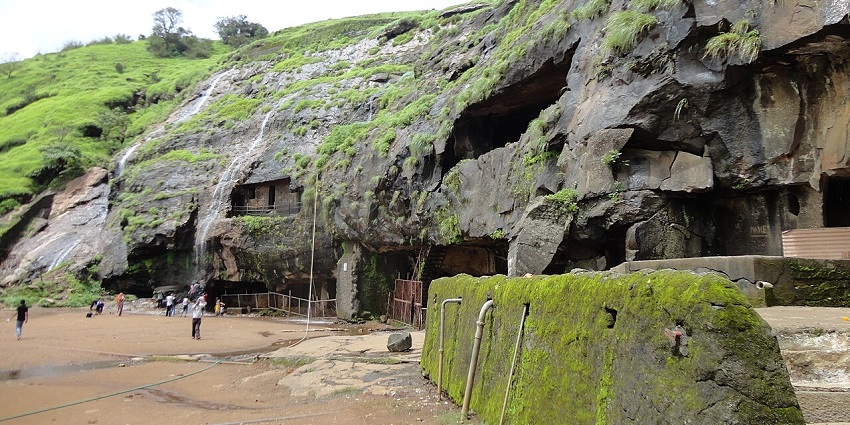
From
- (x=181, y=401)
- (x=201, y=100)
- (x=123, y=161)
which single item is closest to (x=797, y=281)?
(x=181, y=401)

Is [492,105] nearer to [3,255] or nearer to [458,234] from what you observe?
[458,234]

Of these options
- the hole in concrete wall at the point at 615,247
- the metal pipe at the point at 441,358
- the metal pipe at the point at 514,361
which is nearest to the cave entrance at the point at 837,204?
the hole in concrete wall at the point at 615,247

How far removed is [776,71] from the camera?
991 cm

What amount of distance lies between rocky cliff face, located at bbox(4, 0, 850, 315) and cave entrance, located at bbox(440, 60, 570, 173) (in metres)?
0.07

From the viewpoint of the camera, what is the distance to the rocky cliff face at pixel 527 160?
9.88 m

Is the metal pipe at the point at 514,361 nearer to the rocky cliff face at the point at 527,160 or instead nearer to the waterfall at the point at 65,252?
the rocky cliff face at the point at 527,160

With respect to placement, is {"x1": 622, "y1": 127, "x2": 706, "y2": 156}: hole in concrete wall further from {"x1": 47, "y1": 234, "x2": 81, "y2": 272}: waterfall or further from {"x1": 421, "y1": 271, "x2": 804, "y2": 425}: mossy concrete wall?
{"x1": 47, "y1": 234, "x2": 81, "y2": 272}: waterfall

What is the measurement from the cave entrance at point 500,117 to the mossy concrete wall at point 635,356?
10.8m

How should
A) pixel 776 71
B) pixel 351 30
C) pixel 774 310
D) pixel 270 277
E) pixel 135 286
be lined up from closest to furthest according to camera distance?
1. pixel 774 310
2. pixel 776 71
3. pixel 270 277
4. pixel 135 286
5. pixel 351 30

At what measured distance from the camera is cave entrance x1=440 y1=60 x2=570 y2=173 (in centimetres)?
1630

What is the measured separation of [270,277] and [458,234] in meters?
14.1

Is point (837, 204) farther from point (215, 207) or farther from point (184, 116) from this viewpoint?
point (184, 116)

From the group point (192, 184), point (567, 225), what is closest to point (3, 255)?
point (192, 184)

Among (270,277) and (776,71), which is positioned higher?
(776,71)
